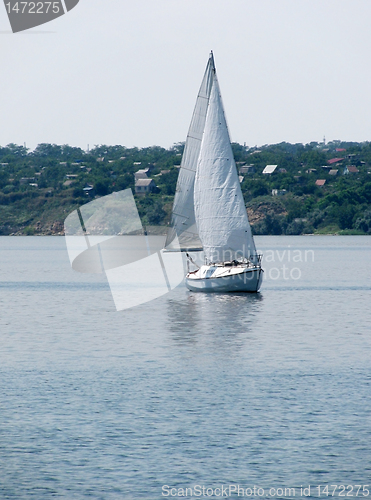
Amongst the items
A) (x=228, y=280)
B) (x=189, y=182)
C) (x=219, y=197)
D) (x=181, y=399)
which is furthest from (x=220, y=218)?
(x=181, y=399)

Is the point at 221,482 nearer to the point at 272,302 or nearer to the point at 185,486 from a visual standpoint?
the point at 185,486

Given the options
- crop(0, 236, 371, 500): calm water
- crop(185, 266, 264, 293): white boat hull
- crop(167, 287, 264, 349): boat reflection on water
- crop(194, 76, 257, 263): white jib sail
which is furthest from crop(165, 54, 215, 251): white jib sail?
crop(0, 236, 371, 500): calm water

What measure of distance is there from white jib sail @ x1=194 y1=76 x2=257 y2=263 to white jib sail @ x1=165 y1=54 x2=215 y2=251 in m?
3.46

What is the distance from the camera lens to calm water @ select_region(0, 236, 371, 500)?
67.5 ft

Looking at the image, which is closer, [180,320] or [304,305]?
[180,320]

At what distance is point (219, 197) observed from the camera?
56.1 metres

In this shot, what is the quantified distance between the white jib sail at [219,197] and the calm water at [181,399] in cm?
378

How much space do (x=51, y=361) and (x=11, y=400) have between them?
7.23 meters

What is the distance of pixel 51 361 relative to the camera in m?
34.9

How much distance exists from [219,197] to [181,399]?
29.8 meters

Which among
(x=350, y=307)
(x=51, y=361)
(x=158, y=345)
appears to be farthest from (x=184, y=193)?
(x=51, y=361)

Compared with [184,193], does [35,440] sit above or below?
below

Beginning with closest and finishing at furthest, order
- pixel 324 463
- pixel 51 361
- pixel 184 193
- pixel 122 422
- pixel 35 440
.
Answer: pixel 324 463 → pixel 35 440 → pixel 122 422 → pixel 51 361 → pixel 184 193

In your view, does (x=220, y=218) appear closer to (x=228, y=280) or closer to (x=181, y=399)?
(x=228, y=280)
